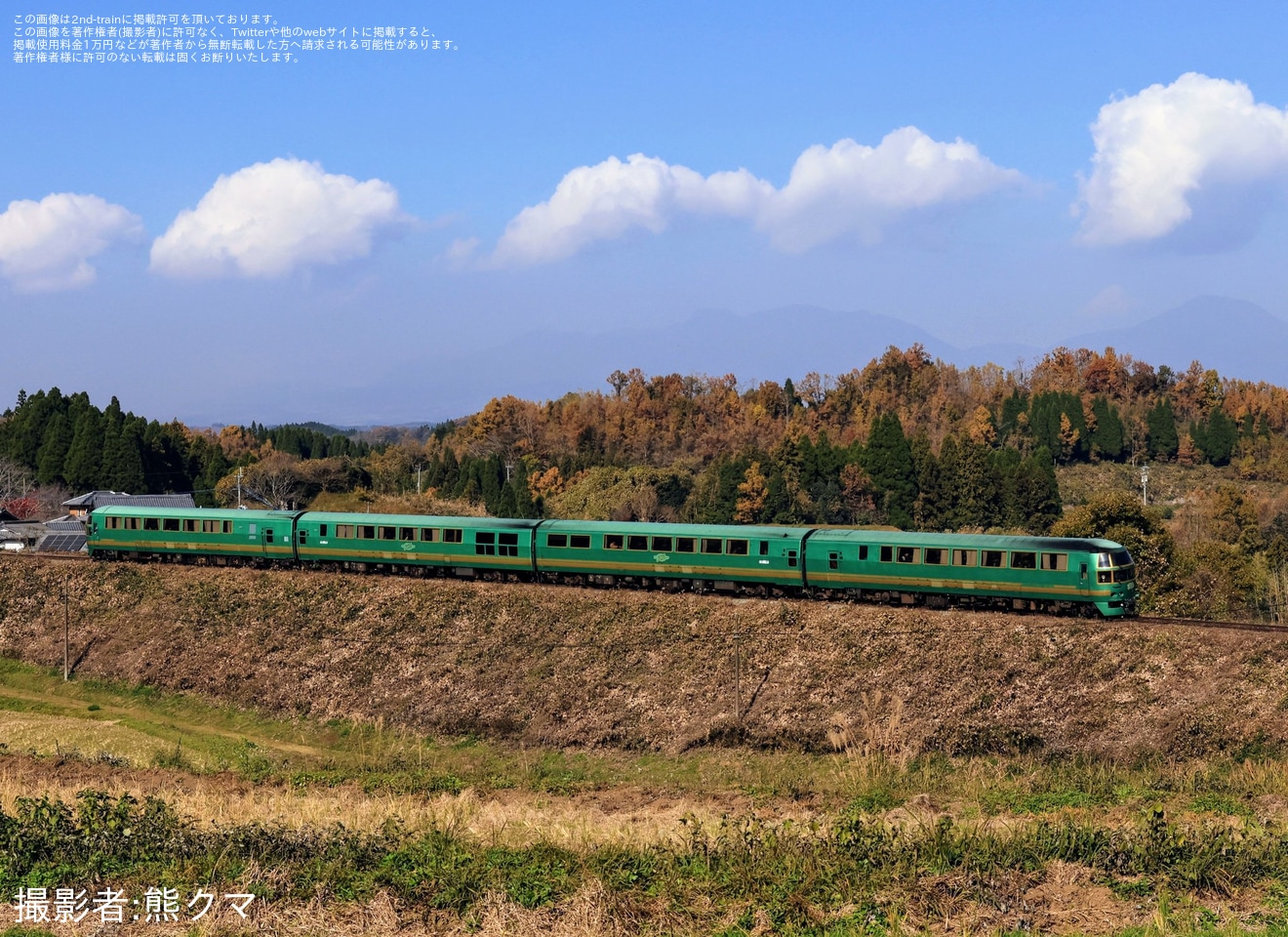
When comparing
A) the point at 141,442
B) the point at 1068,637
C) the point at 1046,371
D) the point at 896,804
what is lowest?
the point at 896,804

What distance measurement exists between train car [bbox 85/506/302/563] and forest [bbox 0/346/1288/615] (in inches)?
1783

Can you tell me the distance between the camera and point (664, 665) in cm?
4619

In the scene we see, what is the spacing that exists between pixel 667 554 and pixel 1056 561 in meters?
16.2

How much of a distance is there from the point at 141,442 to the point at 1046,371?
13898 cm

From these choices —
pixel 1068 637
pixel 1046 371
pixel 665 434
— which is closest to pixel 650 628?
pixel 1068 637

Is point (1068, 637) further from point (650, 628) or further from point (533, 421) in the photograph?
point (533, 421)

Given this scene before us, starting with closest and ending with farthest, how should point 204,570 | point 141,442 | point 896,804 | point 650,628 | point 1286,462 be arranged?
point 896,804 → point 650,628 → point 204,570 → point 141,442 → point 1286,462

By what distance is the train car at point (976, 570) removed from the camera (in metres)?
42.4

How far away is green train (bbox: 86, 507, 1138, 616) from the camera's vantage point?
43281 millimetres

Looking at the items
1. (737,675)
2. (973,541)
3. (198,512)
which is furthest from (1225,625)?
(198,512)

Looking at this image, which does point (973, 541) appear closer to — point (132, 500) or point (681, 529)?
point (681, 529)

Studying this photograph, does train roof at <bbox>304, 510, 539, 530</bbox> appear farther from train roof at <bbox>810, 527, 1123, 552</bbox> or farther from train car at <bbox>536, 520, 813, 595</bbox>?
train roof at <bbox>810, 527, 1123, 552</bbox>

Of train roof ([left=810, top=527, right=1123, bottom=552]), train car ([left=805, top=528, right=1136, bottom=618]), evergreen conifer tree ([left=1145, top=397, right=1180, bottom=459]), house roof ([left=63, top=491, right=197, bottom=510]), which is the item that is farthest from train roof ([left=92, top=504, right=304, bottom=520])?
evergreen conifer tree ([left=1145, top=397, right=1180, bottom=459])

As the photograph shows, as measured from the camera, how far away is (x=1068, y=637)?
41688mm
